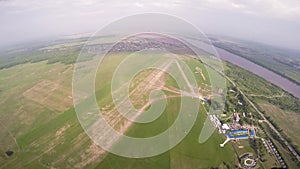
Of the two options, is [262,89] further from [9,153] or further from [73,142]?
[9,153]

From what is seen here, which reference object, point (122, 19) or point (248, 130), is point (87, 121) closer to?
point (122, 19)

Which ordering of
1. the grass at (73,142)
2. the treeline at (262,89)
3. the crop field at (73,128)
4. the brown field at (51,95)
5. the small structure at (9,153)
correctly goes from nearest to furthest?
1. the grass at (73,142)
2. the crop field at (73,128)
3. the small structure at (9,153)
4. the brown field at (51,95)
5. the treeline at (262,89)

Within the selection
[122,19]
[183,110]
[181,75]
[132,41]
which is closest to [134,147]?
A: [183,110]

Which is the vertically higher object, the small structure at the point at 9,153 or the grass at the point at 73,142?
the grass at the point at 73,142

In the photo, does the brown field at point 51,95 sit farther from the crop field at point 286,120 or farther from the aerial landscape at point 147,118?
the crop field at point 286,120

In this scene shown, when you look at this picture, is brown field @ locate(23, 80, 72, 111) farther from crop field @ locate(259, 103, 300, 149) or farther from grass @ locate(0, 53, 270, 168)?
crop field @ locate(259, 103, 300, 149)

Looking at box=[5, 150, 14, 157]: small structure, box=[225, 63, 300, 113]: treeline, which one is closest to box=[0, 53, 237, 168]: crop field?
box=[5, 150, 14, 157]: small structure

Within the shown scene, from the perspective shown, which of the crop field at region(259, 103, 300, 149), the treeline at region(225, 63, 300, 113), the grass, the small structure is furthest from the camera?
the treeline at region(225, 63, 300, 113)

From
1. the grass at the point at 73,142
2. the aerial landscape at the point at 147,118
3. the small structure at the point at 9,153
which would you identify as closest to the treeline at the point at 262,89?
the aerial landscape at the point at 147,118
